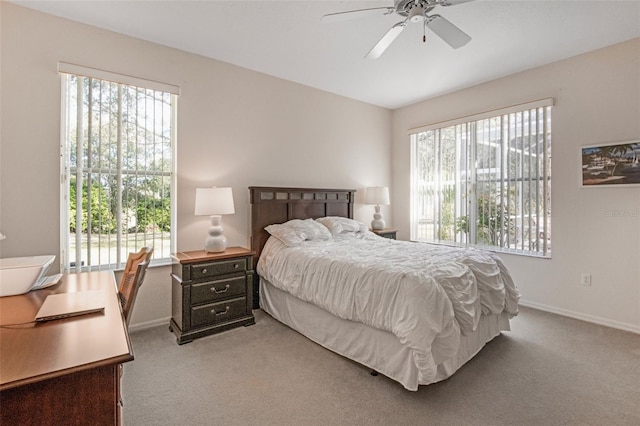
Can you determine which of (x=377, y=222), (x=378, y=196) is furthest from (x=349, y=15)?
(x=377, y=222)

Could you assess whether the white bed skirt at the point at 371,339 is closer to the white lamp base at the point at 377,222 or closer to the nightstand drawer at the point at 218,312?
the nightstand drawer at the point at 218,312

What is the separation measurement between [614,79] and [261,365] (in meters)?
4.41

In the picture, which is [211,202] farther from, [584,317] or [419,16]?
[584,317]

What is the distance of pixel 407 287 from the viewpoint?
2.04m

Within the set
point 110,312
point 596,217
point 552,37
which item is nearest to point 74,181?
point 110,312

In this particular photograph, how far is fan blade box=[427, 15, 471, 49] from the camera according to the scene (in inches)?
84.5

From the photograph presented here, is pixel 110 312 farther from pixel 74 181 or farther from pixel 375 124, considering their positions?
pixel 375 124

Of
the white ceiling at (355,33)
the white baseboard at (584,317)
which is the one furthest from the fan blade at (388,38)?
the white baseboard at (584,317)

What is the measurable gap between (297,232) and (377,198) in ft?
5.70

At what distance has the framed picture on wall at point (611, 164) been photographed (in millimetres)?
3021

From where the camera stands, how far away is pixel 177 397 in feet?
6.56

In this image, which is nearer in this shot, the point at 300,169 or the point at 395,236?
the point at 300,169

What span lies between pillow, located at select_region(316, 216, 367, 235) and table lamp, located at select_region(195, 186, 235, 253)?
52.4 inches

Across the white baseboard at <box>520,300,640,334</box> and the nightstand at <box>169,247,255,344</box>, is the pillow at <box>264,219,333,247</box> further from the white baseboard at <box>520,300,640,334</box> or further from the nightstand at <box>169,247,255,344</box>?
the white baseboard at <box>520,300,640,334</box>
